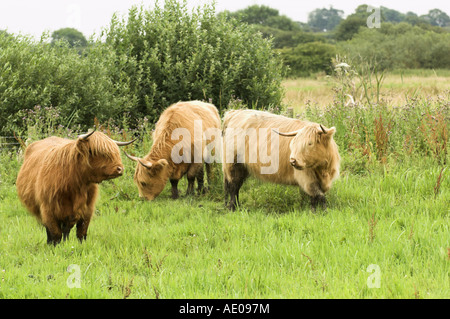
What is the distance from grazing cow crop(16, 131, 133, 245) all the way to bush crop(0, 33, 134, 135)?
4.94 m

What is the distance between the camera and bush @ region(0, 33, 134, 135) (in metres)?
9.71

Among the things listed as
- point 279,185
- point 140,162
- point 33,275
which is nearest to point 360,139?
point 279,185

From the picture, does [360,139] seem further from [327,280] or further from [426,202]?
[327,280]

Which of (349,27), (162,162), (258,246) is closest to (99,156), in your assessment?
(258,246)

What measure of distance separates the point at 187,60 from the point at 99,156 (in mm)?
6810

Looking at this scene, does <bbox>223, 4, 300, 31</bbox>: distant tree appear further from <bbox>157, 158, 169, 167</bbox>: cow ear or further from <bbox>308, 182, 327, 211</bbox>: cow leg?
<bbox>308, 182, 327, 211</bbox>: cow leg

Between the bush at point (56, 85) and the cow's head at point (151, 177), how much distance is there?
133 inches

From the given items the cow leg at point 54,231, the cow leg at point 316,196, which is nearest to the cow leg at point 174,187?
the cow leg at point 316,196

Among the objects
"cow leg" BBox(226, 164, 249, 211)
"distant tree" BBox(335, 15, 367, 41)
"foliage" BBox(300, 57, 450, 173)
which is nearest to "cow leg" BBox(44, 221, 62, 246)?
"cow leg" BBox(226, 164, 249, 211)

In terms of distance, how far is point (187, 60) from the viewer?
11172 mm

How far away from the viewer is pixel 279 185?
22.9 feet

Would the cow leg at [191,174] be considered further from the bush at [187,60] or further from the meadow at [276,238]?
the bush at [187,60]

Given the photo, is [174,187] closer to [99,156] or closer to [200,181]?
[200,181]
